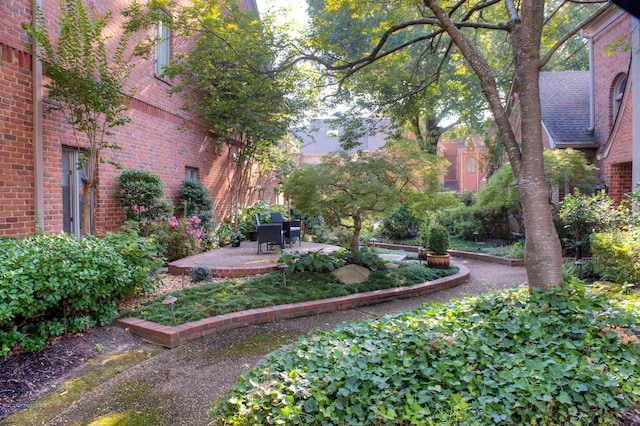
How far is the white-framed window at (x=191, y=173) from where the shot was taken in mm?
11316

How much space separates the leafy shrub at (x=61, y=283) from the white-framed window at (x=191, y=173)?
247 inches

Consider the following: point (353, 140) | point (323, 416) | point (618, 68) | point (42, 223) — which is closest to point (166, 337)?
point (323, 416)

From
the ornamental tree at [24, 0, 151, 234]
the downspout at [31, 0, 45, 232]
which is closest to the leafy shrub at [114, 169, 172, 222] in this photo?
the ornamental tree at [24, 0, 151, 234]

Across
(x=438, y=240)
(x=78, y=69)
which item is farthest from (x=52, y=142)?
(x=438, y=240)

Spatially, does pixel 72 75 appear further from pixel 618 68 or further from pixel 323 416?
pixel 618 68

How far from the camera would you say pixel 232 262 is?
8141 mm

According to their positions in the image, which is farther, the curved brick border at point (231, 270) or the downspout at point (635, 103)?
the downspout at point (635, 103)

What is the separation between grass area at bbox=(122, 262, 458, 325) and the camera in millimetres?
4938

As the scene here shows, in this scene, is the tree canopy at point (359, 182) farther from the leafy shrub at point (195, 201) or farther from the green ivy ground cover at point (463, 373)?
the leafy shrub at point (195, 201)

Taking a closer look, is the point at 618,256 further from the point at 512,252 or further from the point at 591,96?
the point at 591,96

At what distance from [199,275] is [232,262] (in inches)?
56.8

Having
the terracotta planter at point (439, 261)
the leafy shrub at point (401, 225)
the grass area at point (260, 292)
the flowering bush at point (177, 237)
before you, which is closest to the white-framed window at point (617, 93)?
the leafy shrub at point (401, 225)

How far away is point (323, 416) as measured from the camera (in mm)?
2268

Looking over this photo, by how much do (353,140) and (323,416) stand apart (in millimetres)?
8248
